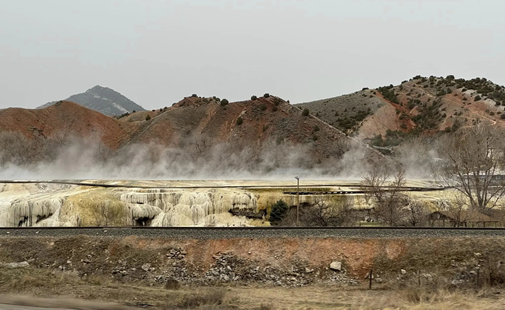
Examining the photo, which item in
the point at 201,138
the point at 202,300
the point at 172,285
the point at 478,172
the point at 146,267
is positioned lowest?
the point at 172,285

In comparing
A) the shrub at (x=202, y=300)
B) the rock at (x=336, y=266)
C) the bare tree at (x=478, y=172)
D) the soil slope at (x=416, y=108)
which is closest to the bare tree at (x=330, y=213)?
the bare tree at (x=478, y=172)

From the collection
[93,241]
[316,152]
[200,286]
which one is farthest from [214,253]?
[316,152]

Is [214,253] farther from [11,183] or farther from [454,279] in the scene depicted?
[11,183]

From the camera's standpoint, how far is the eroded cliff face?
35062mm

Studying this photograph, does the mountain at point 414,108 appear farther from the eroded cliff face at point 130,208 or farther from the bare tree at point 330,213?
the eroded cliff face at point 130,208

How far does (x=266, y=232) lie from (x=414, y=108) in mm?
85680

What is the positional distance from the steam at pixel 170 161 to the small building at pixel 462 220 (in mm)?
26420

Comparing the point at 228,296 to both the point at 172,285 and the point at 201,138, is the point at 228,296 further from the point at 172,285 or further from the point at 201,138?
the point at 201,138

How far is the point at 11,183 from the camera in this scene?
43312 mm

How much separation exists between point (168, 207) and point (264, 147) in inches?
1240

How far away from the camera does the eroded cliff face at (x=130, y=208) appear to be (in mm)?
35062

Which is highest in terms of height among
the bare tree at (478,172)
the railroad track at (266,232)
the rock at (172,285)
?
the bare tree at (478,172)

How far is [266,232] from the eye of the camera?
21.5 meters

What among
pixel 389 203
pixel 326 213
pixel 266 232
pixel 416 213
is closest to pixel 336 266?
pixel 266 232
